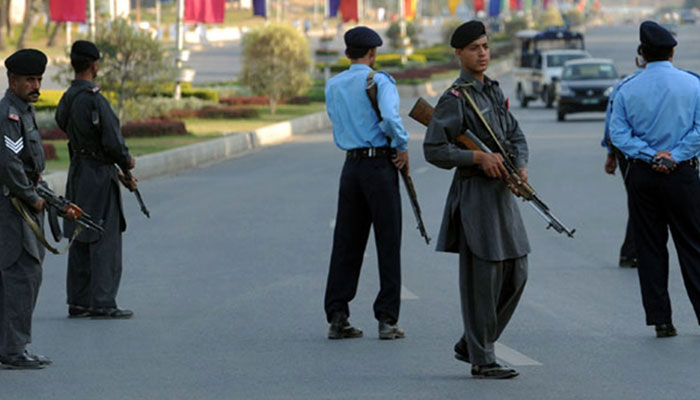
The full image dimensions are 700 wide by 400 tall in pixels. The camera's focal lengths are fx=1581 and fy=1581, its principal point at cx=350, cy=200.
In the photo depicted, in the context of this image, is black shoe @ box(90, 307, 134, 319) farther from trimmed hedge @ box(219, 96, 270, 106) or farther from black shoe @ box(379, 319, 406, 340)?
trimmed hedge @ box(219, 96, 270, 106)

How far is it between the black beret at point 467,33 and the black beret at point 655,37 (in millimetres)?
1817

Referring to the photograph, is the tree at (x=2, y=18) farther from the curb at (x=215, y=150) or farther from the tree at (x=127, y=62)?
the tree at (x=127, y=62)

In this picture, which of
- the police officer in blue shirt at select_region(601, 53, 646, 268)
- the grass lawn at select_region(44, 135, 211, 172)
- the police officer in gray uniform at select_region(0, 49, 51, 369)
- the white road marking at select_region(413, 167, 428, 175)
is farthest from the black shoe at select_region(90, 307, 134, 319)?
the white road marking at select_region(413, 167, 428, 175)

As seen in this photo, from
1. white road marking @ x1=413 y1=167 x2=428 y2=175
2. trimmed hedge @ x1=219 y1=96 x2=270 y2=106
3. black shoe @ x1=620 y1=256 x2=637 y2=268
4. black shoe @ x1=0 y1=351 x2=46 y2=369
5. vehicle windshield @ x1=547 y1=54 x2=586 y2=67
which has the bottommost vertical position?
trimmed hedge @ x1=219 y1=96 x2=270 y2=106

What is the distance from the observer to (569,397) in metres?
7.91

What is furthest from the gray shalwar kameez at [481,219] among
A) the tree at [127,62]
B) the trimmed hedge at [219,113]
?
the trimmed hedge at [219,113]

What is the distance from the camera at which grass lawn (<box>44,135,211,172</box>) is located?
24919 mm

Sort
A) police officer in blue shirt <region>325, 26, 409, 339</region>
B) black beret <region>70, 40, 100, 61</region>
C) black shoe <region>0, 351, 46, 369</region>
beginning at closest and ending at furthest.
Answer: black shoe <region>0, 351, 46, 369</region>, police officer in blue shirt <region>325, 26, 409, 339</region>, black beret <region>70, 40, 100, 61</region>

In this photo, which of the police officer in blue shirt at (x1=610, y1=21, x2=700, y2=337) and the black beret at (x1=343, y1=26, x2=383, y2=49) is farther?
the black beret at (x1=343, y1=26, x2=383, y2=49)

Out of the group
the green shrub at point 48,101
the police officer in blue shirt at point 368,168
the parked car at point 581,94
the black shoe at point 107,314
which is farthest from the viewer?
the parked car at point 581,94

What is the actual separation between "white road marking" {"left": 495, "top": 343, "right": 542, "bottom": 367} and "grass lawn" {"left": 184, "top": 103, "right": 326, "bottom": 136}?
23278mm

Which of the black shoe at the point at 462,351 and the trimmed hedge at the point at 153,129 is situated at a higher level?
the black shoe at the point at 462,351

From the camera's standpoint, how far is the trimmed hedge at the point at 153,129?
101 feet

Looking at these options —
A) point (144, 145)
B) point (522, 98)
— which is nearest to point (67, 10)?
point (144, 145)
